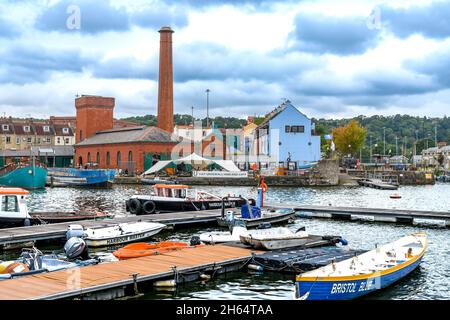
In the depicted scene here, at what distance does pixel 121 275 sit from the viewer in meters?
18.0

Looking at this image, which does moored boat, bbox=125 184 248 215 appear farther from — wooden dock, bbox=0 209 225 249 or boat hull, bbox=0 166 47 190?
boat hull, bbox=0 166 47 190

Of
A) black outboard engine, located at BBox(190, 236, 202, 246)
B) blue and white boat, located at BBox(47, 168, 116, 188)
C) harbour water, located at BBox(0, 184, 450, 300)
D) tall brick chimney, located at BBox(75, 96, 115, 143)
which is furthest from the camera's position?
tall brick chimney, located at BBox(75, 96, 115, 143)

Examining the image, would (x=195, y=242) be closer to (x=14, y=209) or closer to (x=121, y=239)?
(x=121, y=239)

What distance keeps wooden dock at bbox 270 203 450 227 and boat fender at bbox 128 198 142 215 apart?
987 centimetres

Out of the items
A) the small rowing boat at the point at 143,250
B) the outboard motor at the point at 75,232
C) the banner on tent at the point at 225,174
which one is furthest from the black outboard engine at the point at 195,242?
the banner on tent at the point at 225,174

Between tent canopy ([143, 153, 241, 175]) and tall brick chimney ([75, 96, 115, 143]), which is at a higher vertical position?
tall brick chimney ([75, 96, 115, 143])

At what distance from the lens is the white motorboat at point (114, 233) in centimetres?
2623

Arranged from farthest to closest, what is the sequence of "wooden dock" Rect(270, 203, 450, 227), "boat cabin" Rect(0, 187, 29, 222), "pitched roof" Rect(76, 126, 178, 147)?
"pitched roof" Rect(76, 126, 178, 147), "wooden dock" Rect(270, 203, 450, 227), "boat cabin" Rect(0, 187, 29, 222)

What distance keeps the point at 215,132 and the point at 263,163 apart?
10.5 m

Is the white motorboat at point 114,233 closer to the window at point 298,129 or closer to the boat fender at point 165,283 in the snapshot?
the boat fender at point 165,283

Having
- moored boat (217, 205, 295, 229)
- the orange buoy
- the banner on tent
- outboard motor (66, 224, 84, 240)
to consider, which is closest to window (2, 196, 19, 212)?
outboard motor (66, 224, 84, 240)

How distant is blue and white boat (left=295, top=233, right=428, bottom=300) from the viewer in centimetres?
1582

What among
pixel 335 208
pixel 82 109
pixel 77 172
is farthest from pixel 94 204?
pixel 82 109

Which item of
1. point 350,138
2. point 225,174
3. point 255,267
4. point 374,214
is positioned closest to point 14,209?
point 255,267
